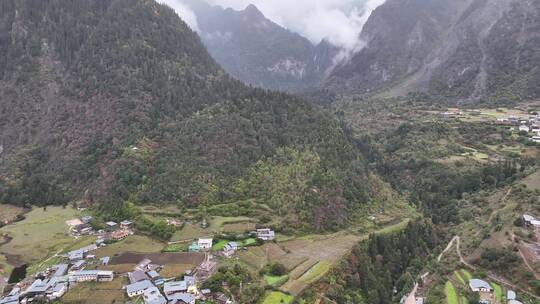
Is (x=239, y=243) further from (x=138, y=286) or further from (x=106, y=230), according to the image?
(x=106, y=230)

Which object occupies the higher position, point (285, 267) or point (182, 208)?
point (182, 208)

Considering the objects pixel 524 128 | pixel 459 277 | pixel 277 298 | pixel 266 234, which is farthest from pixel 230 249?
pixel 524 128

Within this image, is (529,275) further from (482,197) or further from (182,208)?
(182,208)

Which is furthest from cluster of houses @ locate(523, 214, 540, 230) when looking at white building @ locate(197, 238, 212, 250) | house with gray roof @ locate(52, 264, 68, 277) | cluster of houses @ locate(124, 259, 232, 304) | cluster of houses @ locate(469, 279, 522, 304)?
house with gray roof @ locate(52, 264, 68, 277)

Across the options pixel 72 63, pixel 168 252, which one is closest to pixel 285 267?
pixel 168 252

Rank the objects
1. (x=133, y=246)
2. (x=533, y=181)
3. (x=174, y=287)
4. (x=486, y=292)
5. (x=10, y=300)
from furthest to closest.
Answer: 1. (x=533, y=181)
2. (x=133, y=246)
3. (x=486, y=292)
4. (x=174, y=287)
5. (x=10, y=300)
